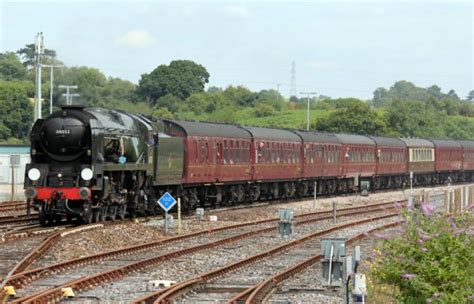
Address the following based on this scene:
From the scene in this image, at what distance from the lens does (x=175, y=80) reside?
12419 cm

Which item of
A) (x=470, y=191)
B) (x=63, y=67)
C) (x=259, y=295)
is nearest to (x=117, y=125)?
(x=63, y=67)

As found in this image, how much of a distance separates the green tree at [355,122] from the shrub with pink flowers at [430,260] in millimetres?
83091

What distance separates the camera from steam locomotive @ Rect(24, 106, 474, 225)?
87.0 ft

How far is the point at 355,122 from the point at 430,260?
280 ft

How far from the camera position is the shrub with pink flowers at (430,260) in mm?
13797

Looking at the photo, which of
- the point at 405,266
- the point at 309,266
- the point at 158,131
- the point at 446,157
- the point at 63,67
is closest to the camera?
the point at 405,266

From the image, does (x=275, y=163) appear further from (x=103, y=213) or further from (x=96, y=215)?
(x=96, y=215)

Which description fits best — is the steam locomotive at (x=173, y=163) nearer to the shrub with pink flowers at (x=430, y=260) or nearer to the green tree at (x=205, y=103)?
the shrub with pink flowers at (x=430, y=260)

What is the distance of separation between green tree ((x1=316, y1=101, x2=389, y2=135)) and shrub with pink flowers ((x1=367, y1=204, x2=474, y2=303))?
83.1 meters

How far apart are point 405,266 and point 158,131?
19.0 meters

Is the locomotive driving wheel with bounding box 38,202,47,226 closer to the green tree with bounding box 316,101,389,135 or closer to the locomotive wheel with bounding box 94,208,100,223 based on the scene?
the locomotive wheel with bounding box 94,208,100,223

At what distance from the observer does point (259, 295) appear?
1541cm

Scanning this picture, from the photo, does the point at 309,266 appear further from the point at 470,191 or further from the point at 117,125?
the point at 470,191

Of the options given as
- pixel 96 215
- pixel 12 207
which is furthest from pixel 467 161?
pixel 96 215
